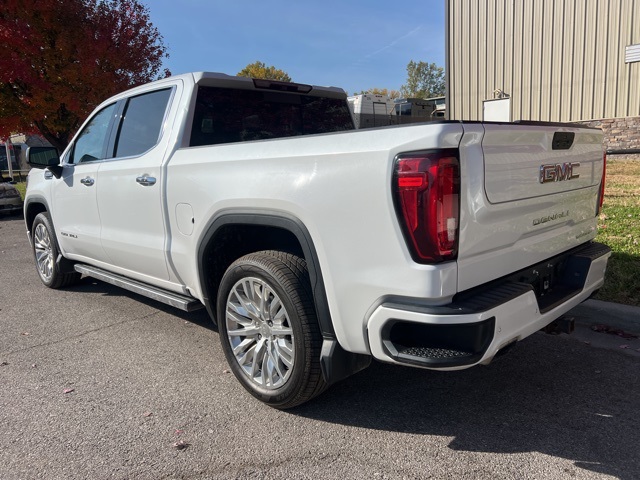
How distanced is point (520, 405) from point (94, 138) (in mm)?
4253

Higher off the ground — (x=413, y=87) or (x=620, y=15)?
(x=413, y=87)

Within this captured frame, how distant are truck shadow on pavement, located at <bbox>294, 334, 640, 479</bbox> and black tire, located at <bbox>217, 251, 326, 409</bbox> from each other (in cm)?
25

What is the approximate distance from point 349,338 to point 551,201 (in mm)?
1371

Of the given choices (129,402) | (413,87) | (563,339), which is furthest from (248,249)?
(413,87)

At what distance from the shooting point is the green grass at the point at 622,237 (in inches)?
183

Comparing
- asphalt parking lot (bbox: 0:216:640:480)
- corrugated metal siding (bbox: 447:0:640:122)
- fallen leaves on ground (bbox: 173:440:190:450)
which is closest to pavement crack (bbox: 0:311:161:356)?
asphalt parking lot (bbox: 0:216:640:480)

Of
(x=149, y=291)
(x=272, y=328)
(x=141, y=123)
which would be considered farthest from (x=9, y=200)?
(x=272, y=328)

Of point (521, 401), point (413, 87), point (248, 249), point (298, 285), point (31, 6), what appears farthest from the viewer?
point (413, 87)

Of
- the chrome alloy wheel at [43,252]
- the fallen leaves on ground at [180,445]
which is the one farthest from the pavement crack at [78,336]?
the fallen leaves on ground at [180,445]

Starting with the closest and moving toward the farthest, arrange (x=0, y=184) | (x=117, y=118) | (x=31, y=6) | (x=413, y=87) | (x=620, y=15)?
(x=117, y=118) < (x=31, y=6) < (x=0, y=184) < (x=620, y=15) < (x=413, y=87)

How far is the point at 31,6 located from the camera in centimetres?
1262

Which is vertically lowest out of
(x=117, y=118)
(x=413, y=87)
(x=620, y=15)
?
(x=117, y=118)

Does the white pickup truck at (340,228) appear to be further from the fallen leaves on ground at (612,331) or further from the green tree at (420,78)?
the green tree at (420,78)

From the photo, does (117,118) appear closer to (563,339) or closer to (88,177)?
(88,177)
